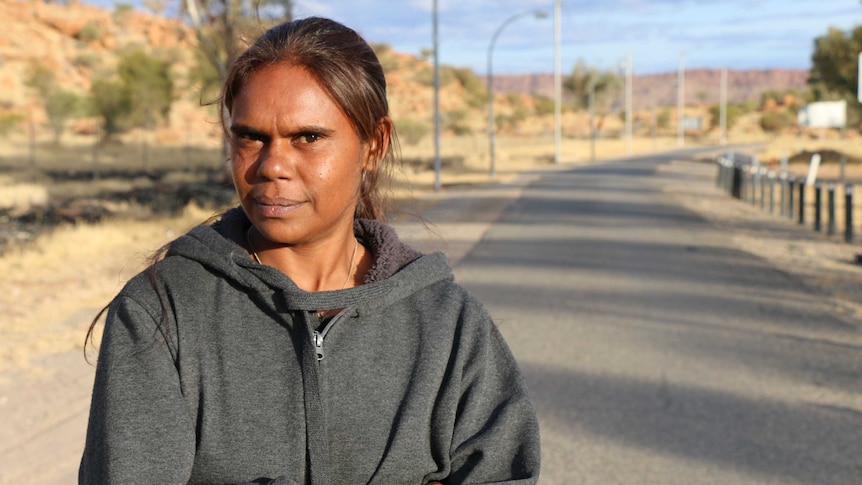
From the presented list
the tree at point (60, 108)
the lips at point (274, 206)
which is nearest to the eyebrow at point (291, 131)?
the lips at point (274, 206)

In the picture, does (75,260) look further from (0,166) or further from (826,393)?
(0,166)

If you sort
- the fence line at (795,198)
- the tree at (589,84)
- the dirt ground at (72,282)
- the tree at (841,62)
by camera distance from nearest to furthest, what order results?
the dirt ground at (72,282), the fence line at (795,198), the tree at (841,62), the tree at (589,84)

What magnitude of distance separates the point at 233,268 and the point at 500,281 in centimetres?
926

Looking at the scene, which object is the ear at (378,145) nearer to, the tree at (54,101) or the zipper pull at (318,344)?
the zipper pull at (318,344)

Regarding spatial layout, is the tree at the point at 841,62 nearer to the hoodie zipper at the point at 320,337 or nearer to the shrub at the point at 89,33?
the hoodie zipper at the point at 320,337

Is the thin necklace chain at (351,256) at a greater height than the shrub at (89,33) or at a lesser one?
lesser

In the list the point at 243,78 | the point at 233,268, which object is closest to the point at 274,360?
the point at 233,268

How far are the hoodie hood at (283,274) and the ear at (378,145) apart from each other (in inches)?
7.1

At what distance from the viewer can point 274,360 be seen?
1761mm

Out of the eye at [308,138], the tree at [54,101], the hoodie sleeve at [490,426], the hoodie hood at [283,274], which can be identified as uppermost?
the tree at [54,101]

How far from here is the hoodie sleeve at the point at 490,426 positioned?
181 centimetres

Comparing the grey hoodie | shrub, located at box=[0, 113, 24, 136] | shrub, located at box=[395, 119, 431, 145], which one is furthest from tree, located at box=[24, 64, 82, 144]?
the grey hoodie

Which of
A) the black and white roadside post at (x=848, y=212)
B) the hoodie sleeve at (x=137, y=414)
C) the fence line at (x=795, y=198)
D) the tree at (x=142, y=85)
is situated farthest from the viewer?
the tree at (x=142, y=85)

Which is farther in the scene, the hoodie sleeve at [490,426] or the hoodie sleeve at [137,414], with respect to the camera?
the hoodie sleeve at [490,426]
